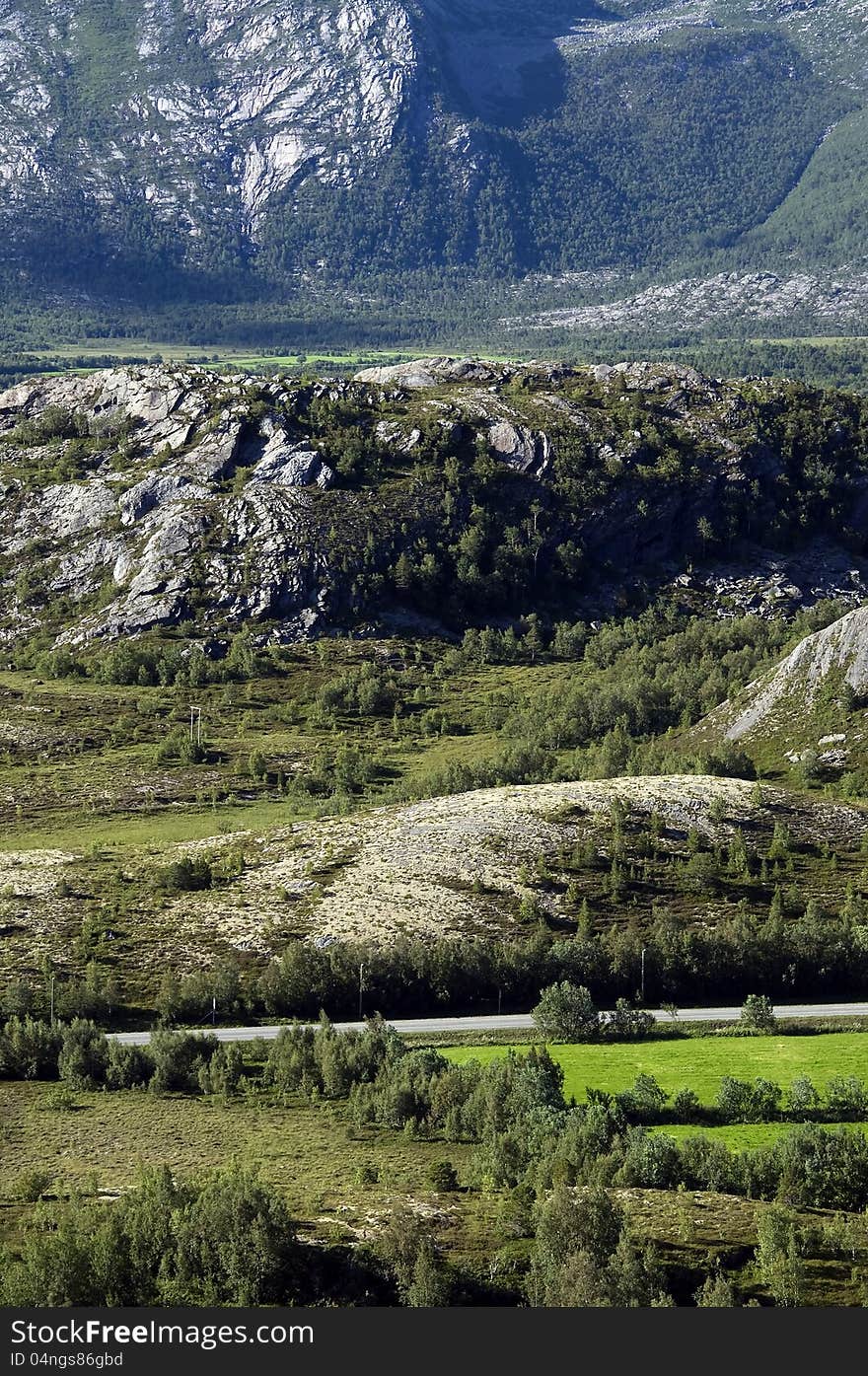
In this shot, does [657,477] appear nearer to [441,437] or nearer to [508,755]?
[441,437]

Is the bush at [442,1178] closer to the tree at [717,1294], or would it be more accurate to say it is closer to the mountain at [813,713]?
the tree at [717,1294]

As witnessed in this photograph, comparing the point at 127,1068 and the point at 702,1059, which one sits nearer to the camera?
the point at 127,1068

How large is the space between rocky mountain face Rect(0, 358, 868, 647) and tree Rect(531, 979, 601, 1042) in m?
89.1

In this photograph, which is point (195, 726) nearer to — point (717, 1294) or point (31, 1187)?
point (31, 1187)

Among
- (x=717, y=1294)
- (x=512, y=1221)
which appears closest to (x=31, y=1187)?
(x=512, y=1221)

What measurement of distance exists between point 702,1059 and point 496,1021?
11540 millimetres

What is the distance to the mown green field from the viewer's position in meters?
70.0

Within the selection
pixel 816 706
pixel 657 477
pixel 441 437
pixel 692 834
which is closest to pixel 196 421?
pixel 441 437

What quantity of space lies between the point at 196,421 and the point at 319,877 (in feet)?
355

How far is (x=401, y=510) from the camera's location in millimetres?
175750

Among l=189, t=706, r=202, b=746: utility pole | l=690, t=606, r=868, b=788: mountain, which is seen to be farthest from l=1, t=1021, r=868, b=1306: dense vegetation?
l=189, t=706, r=202, b=746: utility pole

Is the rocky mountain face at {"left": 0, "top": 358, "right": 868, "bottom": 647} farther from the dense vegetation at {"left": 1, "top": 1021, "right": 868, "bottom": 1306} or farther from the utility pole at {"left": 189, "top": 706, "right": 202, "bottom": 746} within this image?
the dense vegetation at {"left": 1, "top": 1021, "right": 868, "bottom": 1306}

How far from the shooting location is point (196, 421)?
189 meters

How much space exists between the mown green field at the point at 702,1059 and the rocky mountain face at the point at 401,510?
92.2 meters
